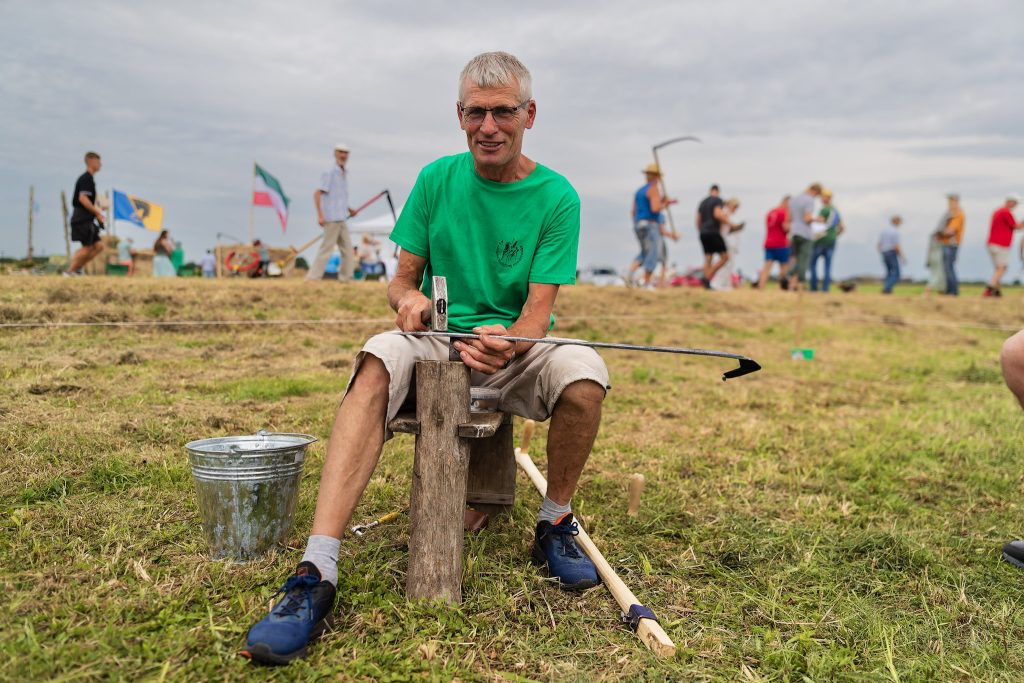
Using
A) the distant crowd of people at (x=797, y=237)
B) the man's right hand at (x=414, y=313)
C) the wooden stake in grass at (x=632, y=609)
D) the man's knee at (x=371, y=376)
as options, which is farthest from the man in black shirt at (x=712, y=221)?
the man's knee at (x=371, y=376)

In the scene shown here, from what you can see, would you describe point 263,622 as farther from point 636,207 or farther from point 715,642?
point 636,207

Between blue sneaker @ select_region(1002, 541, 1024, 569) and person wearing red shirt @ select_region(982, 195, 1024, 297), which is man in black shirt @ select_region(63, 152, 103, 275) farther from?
person wearing red shirt @ select_region(982, 195, 1024, 297)

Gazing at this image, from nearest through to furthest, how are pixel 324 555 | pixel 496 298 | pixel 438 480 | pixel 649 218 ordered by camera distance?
1. pixel 324 555
2. pixel 438 480
3. pixel 496 298
4. pixel 649 218

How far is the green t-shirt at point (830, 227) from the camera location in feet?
47.5

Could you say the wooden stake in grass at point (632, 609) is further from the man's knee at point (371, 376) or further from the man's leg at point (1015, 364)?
the man's leg at point (1015, 364)

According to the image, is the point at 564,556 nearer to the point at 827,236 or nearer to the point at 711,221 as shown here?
the point at 711,221

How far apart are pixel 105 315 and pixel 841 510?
266 inches

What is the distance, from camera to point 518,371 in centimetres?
298

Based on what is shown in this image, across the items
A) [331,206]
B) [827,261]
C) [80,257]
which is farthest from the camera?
[827,261]

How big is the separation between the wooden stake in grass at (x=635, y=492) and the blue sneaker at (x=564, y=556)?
0.67 metres

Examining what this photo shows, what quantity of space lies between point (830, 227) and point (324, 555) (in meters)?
14.4

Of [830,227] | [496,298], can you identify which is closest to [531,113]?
[496,298]

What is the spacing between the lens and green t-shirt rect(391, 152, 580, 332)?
2.99 meters

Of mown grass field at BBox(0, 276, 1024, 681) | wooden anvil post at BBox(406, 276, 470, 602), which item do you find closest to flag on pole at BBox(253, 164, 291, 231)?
mown grass field at BBox(0, 276, 1024, 681)
